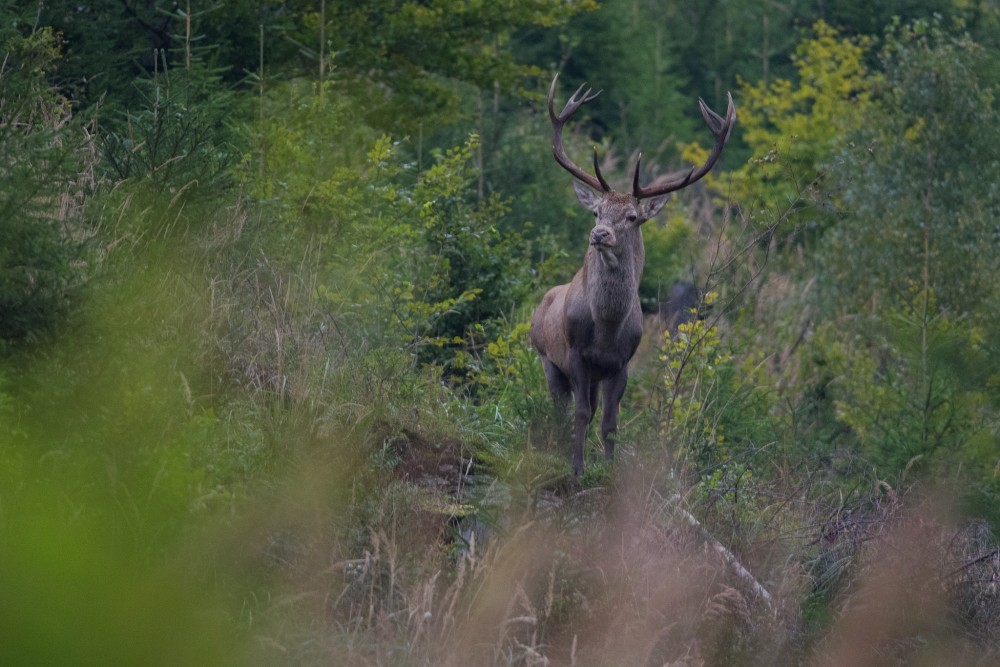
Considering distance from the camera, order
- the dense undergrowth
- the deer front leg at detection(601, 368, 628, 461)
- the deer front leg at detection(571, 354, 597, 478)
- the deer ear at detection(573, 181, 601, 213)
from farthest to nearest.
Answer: the deer ear at detection(573, 181, 601, 213) < the deer front leg at detection(601, 368, 628, 461) < the deer front leg at detection(571, 354, 597, 478) < the dense undergrowth

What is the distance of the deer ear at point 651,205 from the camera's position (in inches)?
389

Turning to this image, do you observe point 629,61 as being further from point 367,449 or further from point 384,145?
point 367,449

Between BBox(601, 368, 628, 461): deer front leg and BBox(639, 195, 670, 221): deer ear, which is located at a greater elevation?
BBox(639, 195, 670, 221): deer ear

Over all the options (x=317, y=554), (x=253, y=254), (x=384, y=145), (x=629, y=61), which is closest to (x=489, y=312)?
(x=384, y=145)

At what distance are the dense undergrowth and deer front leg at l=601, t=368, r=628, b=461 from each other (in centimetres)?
11

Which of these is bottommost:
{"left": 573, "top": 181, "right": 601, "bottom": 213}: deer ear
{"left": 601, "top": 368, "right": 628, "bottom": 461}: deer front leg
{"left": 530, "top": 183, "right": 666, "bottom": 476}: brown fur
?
{"left": 601, "top": 368, "right": 628, "bottom": 461}: deer front leg

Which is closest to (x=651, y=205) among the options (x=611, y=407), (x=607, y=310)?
(x=607, y=310)

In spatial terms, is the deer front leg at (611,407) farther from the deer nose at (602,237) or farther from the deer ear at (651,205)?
the deer ear at (651,205)

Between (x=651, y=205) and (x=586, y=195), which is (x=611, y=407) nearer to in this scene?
(x=651, y=205)

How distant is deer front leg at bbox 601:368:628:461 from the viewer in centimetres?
950

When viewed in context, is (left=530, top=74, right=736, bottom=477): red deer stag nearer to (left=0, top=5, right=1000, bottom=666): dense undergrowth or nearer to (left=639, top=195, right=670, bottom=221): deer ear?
(left=639, top=195, right=670, bottom=221): deer ear

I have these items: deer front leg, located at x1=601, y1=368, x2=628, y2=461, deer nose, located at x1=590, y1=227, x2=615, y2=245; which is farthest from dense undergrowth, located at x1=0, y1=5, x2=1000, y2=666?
deer nose, located at x1=590, y1=227, x2=615, y2=245

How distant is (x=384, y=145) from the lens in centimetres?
1272

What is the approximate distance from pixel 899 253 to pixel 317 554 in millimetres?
13785
